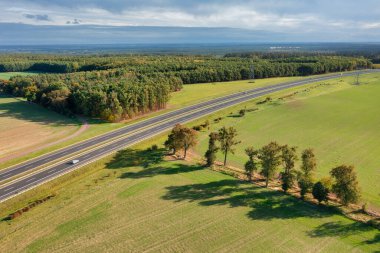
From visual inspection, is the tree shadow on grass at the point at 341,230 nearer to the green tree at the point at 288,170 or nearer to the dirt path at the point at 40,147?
the green tree at the point at 288,170

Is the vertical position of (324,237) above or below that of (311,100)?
below

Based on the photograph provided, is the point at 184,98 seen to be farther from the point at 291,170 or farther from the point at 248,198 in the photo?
the point at 248,198

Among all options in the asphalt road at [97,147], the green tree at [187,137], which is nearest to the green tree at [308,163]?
the green tree at [187,137]

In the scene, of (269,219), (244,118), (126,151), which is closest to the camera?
(269,219)

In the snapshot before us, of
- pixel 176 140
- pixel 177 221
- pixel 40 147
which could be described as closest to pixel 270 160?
pixel 177 221

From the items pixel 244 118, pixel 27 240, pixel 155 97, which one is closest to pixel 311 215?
pixel 27 240

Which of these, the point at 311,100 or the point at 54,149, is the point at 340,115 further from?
the point at 54,149
